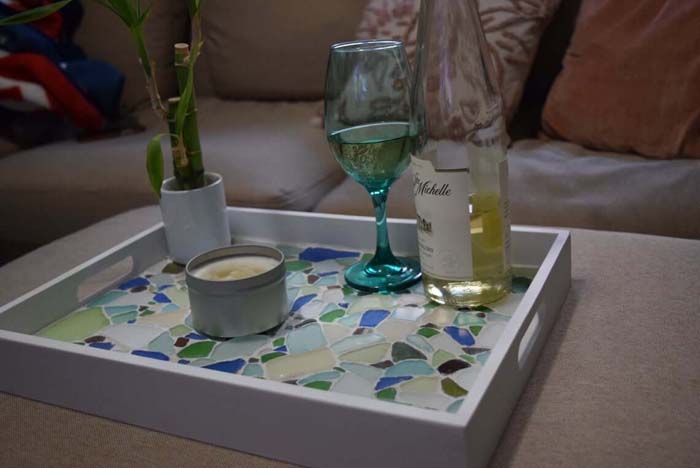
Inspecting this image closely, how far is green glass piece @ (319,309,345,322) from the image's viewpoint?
2.43ft

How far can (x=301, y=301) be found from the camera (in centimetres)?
79

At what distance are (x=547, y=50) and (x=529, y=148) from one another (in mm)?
294

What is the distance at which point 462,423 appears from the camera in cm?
48

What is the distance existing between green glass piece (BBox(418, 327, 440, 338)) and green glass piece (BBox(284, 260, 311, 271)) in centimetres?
22

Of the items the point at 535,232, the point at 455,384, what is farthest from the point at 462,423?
the point at 535,232

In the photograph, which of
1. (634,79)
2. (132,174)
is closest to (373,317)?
(634,79)

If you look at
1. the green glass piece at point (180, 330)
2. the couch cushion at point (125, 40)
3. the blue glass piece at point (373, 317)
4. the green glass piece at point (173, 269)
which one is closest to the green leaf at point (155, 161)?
the green glass piece at point (173, 269)

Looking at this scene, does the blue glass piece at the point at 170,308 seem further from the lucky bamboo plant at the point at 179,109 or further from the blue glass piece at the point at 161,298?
the lucky bamboo plant at the point at 179,109

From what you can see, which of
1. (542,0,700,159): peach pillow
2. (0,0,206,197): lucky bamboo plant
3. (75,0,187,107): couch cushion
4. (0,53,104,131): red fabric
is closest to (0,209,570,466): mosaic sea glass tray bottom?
(0,0,206,197): lucky bamboo plant

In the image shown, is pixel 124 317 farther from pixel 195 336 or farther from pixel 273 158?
pixel 273 158

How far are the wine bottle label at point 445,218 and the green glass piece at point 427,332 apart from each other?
0.05 metres

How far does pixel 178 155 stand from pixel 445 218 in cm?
36

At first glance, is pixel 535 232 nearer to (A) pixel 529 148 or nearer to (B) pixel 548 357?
(B) pixel 548 357

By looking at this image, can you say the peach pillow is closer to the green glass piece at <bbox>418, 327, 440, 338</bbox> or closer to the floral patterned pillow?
the floral patterned pillow
